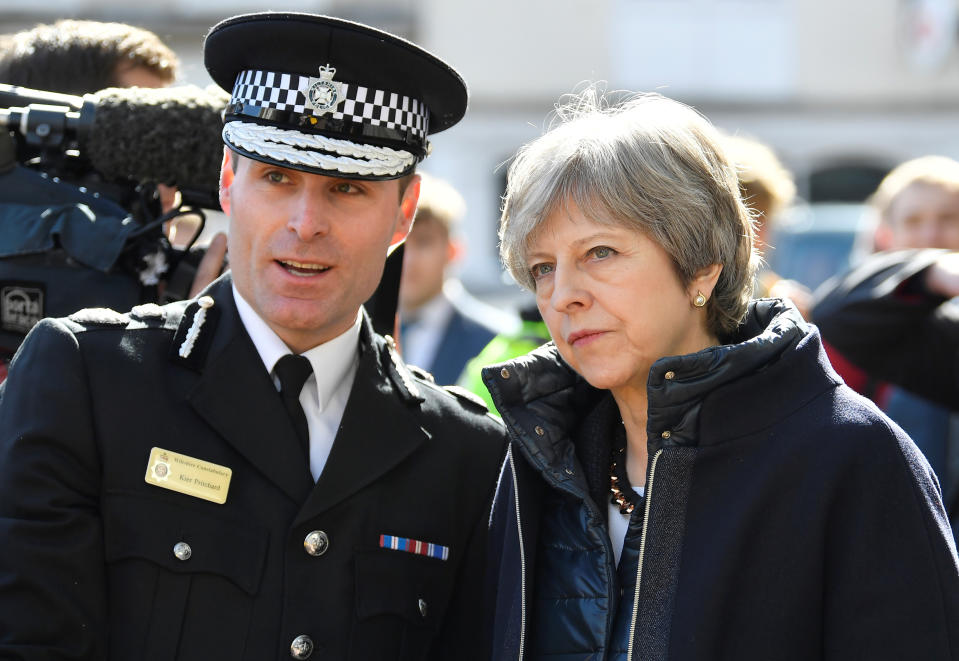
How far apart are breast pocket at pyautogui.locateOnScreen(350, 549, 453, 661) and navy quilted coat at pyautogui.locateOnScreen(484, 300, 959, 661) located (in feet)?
0.56

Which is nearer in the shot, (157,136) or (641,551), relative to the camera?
(641,551)

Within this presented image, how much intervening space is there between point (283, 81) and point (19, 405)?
2.64 feet

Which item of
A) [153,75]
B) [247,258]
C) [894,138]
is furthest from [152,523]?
[894,138]

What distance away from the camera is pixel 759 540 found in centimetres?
206

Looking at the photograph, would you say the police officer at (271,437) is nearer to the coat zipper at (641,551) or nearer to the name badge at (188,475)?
the name badge at (188,475)

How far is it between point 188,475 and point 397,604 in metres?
0.47

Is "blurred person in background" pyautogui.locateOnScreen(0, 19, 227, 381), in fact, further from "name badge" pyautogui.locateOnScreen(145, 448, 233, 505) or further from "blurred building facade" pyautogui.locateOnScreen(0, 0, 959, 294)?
"blurred building facade" pyautogui.locateOnScreen(0, 0, 959, 294)

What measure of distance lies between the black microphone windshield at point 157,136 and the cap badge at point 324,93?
28 cm

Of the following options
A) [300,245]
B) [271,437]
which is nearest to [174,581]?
[271,437]

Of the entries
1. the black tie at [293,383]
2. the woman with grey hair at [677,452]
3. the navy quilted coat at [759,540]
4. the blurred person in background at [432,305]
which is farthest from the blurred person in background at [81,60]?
the blurred person in background at [432,305]

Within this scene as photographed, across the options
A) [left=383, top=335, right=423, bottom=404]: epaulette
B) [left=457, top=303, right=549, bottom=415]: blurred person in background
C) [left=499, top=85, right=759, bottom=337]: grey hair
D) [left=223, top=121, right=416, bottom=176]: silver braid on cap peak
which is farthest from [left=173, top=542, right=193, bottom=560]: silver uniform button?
[left=457, top=303, right=549, bottom=415]: blurred person in background

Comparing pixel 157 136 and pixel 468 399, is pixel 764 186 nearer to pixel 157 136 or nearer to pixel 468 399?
pixel 468 399

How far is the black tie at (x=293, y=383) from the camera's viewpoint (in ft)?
7.96

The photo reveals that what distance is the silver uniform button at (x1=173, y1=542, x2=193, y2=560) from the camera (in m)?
2.21
